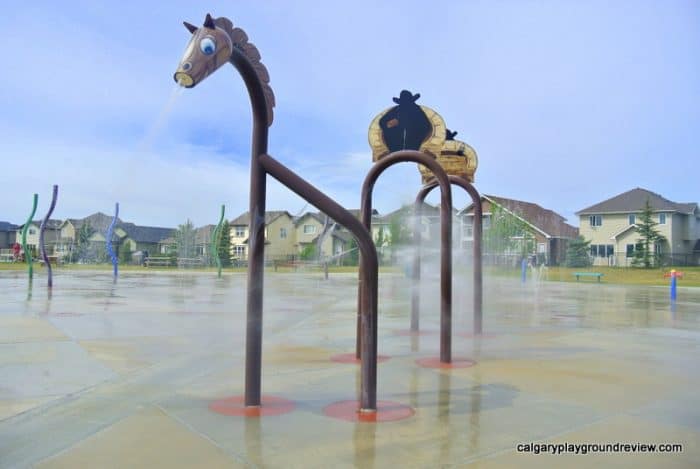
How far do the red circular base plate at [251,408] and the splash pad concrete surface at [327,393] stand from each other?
0.09 meters

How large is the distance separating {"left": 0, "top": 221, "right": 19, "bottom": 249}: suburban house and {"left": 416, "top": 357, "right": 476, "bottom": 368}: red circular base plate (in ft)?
281

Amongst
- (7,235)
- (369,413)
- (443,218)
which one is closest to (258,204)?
(369,413)

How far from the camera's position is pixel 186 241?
137 ft

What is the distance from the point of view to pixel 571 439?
4172 mm

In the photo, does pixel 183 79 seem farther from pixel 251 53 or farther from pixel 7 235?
pixel 7 235

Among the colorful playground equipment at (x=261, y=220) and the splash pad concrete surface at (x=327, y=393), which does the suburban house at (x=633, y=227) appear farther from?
the colorful playground equipment at (x=261, y=220)

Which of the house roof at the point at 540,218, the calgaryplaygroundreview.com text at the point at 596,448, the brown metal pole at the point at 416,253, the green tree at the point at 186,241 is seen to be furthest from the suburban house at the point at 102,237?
the calgaryplaygroundreview.com text at the point at 596,448

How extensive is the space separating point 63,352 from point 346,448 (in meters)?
4.81

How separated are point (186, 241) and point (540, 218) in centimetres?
2634

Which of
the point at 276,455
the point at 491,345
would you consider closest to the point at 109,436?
the point at 276,455

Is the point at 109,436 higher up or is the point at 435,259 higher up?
the point at 435,259

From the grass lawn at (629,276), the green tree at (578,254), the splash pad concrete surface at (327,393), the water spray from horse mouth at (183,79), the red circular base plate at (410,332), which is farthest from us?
the green tree at (578,254)

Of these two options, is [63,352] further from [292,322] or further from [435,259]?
[435,259]

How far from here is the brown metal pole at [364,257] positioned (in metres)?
4.75
